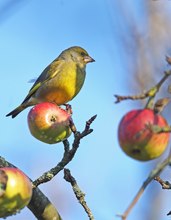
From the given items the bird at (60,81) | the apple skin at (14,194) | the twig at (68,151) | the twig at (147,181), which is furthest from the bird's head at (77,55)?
the twig at (147,181)

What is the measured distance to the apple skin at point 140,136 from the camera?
1.82 meters

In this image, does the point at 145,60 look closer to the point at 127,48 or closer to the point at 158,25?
the point at 127,48

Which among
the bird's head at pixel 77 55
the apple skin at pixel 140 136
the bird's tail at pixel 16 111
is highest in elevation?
the bird's head at pixel 77 55

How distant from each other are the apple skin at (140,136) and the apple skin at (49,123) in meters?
0.67

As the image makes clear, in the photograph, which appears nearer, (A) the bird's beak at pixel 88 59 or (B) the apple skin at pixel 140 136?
(B) the apple skin at pixel 140 136

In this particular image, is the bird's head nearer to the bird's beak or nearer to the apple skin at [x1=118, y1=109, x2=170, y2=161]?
the bird's beak

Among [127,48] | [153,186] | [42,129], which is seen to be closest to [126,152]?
[42,129]

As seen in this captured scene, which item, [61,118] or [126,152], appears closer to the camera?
[126,152]

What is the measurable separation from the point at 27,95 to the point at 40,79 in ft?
0.45

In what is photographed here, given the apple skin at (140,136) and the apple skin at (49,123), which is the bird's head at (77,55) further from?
the apple skin at (140,136)

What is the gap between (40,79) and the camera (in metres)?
3.62

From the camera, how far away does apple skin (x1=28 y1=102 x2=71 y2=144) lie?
2510 millimetres

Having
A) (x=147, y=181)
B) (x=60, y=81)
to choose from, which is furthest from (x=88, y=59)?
(x=147, y=181)

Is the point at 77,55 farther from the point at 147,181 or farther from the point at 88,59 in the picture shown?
the point at 147,181
